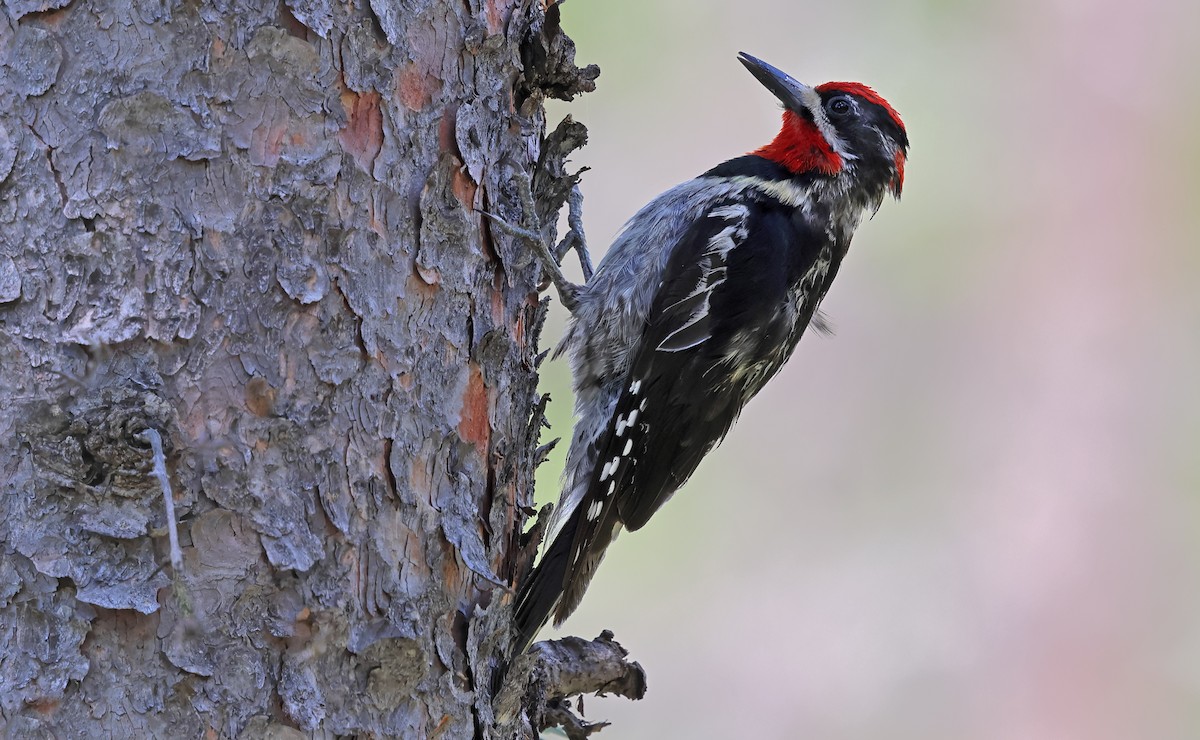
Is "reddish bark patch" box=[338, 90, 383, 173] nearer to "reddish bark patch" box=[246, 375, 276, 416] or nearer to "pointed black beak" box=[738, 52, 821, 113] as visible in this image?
"reddish bark patch" box=[246, 375, 276, 416]

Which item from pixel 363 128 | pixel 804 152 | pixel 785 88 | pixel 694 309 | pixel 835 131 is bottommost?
pixel 363 128

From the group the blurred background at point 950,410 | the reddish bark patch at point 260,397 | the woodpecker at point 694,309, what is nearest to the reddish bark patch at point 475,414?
the reddish bark patch at point 260,397

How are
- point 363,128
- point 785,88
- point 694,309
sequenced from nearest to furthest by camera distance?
1. point 363,128
2. point 694,309
3. point 785,88

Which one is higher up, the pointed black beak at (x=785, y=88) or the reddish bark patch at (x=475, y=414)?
the pointed black beak at (x=785, y=88)

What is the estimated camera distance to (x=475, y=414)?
77.1 inches

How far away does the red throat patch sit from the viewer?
3.31 meters

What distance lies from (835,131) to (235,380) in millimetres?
2255

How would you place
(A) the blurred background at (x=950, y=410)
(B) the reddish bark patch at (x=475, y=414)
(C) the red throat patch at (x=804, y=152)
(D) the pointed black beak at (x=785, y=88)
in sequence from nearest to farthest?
(B) the reddish bark patch at (x=475, y=414), (C) the red throat patch at (x=804, y=152), (D) the pointed black beak at (x=785, y=88), (A) the blurred background at (x=950, y=410)

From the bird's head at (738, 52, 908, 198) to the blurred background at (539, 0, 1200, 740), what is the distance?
1.29 meters

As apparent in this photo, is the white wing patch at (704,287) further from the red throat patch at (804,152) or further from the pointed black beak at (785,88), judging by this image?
the pointed black beak at (785,88)

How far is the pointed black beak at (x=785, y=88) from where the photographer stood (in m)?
3.42

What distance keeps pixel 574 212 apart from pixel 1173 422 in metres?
3.11

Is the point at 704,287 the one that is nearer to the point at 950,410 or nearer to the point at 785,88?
the point at 785,88

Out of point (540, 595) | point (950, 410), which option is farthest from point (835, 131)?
point (950, 410)
